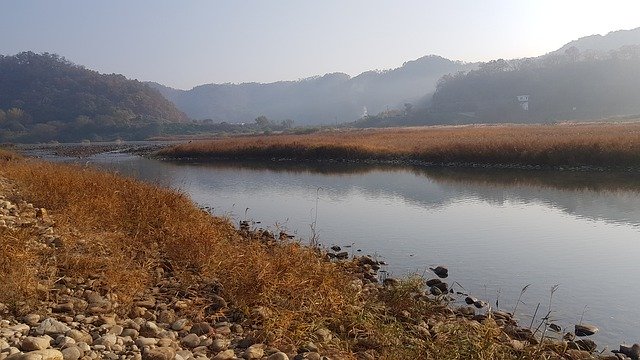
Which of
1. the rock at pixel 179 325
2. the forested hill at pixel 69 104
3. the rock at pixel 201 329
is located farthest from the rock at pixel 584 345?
the forested hill at pixel 69 104

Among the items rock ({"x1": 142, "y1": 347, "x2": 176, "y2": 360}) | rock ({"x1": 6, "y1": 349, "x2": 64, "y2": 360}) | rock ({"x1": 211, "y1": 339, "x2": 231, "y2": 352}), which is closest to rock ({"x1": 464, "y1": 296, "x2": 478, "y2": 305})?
rock ({"x1": 211, "y1": 339, "x2": 231, "y2": 352})

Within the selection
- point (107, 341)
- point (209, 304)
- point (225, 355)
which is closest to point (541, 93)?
point (209, 304)

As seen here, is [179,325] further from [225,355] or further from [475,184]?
[475,184]

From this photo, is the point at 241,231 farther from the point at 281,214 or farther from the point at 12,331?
the point at 12,331

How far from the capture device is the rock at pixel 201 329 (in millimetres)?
5465

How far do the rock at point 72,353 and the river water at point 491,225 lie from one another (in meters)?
6.35

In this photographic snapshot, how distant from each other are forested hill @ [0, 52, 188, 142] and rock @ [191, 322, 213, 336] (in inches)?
4926

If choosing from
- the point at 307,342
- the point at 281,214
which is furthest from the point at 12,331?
the point at 281,214

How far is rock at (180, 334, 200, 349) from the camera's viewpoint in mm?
5109

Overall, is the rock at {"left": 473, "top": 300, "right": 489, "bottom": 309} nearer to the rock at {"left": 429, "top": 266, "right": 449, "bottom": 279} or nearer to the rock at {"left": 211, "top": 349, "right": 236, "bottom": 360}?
the rock at {"left": 429, "top": 266, "right": 449, "bottom": 279}

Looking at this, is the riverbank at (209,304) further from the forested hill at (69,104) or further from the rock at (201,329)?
the forested hill at (69,104)

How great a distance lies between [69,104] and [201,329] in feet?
506

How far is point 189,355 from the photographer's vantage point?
471cm

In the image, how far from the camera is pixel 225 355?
15.9 feet
